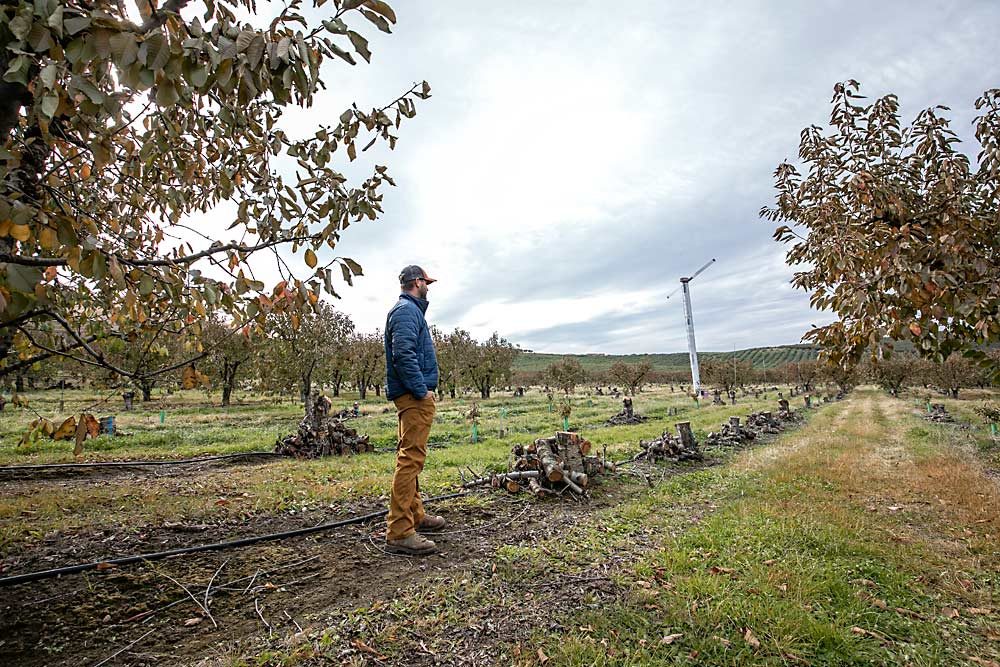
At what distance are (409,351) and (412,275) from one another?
904mm

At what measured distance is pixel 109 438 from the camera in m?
14.5

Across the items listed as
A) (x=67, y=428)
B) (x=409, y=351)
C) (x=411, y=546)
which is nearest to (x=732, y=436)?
(x=411, y=546)

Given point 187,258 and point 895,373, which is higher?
point 187,258

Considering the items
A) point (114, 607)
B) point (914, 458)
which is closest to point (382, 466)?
point (114, 607)

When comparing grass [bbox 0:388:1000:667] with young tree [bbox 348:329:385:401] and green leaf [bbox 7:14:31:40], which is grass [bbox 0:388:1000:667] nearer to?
green leaf [bbox 7:14:31:40]

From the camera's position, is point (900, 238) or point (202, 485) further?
point (202, 485)

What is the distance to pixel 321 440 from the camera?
12.3 m

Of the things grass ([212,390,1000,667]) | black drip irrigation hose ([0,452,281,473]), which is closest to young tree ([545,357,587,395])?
black drip irrigation hose ([0,452,281,473])

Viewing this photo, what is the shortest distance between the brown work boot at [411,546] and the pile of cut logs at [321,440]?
7768 mm

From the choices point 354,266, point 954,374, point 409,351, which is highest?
point 354,266

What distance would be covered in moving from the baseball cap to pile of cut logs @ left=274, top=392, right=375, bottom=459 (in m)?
8.21

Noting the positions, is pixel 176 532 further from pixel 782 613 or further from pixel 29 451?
pixel 29 451

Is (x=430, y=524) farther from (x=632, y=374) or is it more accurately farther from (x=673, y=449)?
(x=632, y=374)

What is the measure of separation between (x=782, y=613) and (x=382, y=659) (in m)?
3.02
